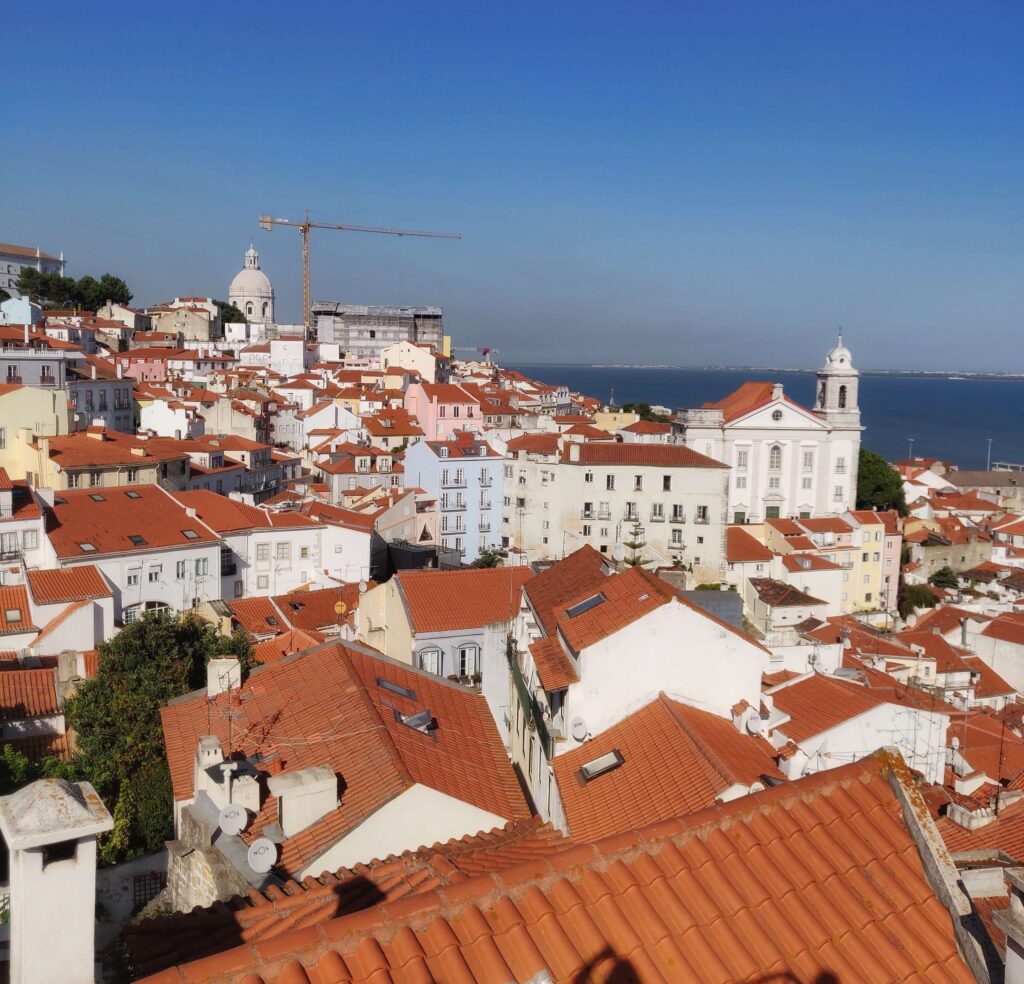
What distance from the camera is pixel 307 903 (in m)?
5.49

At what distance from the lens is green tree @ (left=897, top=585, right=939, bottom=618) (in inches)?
1901

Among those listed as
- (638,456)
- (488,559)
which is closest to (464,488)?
(488,559)

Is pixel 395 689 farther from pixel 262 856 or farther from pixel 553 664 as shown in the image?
pixel 262 856

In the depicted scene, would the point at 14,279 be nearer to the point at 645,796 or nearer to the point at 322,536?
the point at 322,536

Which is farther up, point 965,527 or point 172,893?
point 172,893

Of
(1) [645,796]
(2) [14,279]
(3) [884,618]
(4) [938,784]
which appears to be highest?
(2) [14,279]

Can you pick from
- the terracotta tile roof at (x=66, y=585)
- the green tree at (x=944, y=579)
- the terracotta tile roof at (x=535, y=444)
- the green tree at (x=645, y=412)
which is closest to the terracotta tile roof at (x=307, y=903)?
the terracotta tile roof at (x=66, y=585)

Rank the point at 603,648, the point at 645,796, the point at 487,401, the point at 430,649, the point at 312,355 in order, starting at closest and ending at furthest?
the point at 645,796 < the point at 603,648 < the point at 430,649 < the point at 487,401 < the point at 312,355

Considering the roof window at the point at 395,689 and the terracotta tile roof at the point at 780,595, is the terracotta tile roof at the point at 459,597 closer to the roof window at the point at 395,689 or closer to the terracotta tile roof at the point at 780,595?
the roof window at the point at 395,689

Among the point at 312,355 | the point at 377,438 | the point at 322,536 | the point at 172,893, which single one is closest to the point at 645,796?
the point at 172,893

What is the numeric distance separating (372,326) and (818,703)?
10973 cm

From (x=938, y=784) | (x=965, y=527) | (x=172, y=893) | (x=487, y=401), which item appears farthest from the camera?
(x=487, y=401)

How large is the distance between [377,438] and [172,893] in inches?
2014

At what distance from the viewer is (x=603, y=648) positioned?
12102mm
